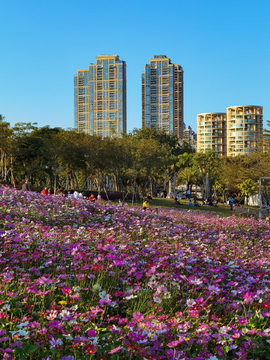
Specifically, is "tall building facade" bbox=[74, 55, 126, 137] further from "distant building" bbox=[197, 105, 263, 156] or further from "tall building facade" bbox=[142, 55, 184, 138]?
"distant building" bbox=[197, 105, 263, 156]

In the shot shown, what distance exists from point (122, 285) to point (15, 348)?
2.12 meters

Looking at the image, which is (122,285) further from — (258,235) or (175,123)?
(175,123)

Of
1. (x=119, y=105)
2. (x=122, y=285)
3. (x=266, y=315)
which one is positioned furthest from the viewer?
(x=119, y=105)

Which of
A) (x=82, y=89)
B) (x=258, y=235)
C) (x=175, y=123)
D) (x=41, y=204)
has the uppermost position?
(x=82, y=89)

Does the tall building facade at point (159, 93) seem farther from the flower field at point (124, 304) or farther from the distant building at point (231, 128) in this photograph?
the flower field at point (124, 304)

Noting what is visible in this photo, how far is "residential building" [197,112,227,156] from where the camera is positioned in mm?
164750

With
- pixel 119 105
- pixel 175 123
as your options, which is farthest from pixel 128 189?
pixel 175 123

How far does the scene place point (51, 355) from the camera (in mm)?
2855

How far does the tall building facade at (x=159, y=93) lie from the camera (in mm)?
126875

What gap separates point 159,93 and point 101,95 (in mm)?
21524

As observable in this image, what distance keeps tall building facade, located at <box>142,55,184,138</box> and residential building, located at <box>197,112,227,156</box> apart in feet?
133

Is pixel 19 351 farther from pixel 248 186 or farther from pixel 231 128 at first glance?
pixel 231 128

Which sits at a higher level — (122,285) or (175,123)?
(175,123)

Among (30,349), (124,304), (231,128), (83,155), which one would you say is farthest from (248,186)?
(231,128)
